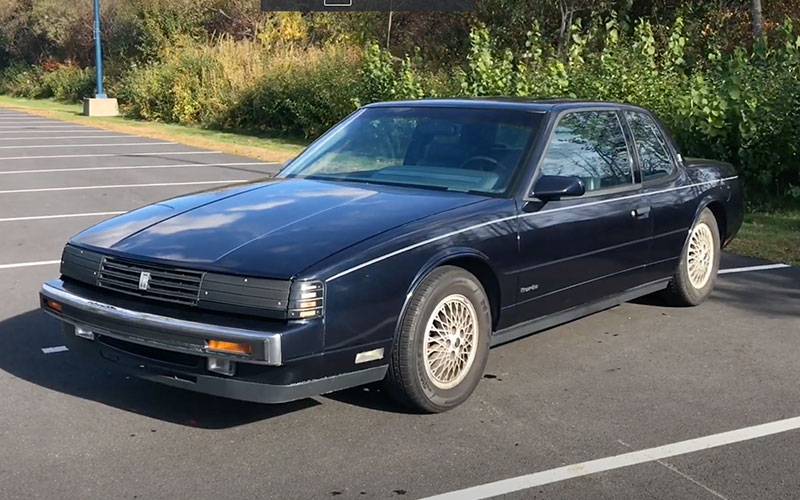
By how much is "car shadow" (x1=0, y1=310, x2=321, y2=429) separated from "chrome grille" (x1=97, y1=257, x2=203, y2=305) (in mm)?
433

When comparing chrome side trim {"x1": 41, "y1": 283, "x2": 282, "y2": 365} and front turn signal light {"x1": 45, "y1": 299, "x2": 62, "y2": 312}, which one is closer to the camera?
chrome side trim {"x1": 41, "y1": 283, "x2": 282, "y2": 365}

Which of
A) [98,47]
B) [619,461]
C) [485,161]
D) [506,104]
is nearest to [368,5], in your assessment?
[98,47]

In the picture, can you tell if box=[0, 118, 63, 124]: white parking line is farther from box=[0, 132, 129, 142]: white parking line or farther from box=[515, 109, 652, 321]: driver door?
box=[515, 109, 652, 321]: driver door

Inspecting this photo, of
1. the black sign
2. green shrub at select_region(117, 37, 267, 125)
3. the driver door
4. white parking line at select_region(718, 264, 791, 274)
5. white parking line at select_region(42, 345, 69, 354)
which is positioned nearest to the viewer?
the driver door

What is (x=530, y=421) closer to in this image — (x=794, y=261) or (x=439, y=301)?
(x=439, y=301)

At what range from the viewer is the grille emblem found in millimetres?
4469

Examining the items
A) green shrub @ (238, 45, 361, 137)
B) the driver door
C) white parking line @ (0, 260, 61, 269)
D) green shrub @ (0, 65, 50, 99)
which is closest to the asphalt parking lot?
the driver door

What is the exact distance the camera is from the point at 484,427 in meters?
4.70

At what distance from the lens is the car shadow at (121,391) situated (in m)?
4.80

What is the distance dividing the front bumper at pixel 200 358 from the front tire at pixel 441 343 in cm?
17

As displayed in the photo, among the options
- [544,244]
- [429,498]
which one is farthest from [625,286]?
[429,498]

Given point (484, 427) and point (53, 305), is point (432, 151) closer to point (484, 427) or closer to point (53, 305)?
point (484, 427)

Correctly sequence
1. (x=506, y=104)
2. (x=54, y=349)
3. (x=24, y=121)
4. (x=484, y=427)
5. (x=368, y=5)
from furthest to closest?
(x=24, y=121), (x=368, y=5), (x=506, y=104), (x=54, y=349), (x=484, y=427)

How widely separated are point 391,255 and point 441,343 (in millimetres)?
588
